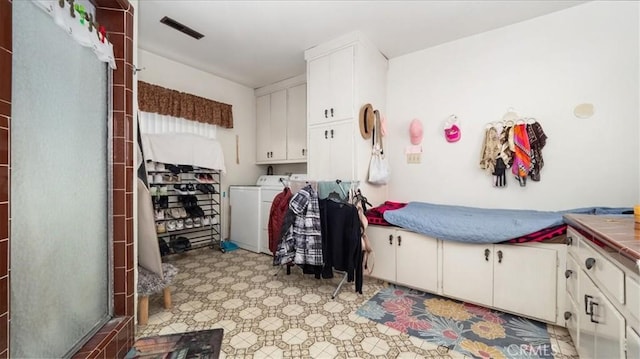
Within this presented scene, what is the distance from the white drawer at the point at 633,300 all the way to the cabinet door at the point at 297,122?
332 centimetres

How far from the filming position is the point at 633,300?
861 mm

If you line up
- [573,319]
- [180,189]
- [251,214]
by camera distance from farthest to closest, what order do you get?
[251,214] < [180,189] < [573,319]

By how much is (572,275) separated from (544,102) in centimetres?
162

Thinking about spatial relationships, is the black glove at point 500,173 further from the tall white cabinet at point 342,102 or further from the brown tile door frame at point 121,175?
the brown tile door frame at point 121,175

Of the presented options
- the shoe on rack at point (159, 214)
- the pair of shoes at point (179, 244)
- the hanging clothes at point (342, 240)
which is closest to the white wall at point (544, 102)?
the hanging clothes at point (342, 240)

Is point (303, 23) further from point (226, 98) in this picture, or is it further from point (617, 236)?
point (617, 236)

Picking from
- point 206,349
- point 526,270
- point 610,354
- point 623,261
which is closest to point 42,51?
point 206,349

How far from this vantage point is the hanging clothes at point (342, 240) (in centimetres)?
217

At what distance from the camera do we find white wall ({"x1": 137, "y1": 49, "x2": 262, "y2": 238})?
3258 millimetres

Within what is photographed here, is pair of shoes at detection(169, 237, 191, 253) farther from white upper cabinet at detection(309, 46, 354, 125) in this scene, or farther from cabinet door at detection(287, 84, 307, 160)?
white upper cabinet at detection(309, 46, 354, 125)

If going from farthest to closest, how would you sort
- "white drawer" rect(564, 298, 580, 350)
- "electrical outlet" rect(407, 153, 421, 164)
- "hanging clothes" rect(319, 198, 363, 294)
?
"electrical outlet" rect(407, 153, 421, 164) → "hanging clothes" rect(319, 198, 363, 294) → "white drawer" rect(564, 298, 580, 350)

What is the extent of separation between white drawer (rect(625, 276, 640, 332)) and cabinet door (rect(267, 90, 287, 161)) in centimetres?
367

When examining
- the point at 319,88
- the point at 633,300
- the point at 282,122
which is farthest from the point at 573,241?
the point at 282,122

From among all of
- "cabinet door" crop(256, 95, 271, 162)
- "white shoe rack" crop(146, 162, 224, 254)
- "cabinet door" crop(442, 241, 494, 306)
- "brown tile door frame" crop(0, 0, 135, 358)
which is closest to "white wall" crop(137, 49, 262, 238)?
"cabinet door" crop(256, 95, 271, 162)
